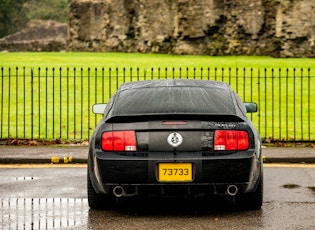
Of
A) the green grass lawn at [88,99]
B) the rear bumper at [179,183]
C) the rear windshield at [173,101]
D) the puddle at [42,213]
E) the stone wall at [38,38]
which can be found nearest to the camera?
the puddle at [42,213]

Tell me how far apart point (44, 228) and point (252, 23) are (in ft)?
138

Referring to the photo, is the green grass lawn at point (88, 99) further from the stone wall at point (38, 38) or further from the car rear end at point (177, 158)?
the stone wall at point (38, 38)

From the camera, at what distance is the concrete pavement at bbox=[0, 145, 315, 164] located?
13719mm

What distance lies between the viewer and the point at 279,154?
46.2ft

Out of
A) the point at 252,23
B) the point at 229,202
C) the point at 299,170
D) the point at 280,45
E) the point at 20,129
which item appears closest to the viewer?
the point at 229,202

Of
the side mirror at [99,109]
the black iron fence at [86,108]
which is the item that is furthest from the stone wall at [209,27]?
the side mirror at [99,109]

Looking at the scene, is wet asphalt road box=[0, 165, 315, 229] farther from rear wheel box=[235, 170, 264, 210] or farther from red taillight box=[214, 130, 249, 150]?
red taillight box=[214, 130, 249, 150]

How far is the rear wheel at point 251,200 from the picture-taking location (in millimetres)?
9430

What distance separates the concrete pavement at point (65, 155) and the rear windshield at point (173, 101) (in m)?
3.87

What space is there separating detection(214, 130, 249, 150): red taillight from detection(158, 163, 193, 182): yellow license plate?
360mm

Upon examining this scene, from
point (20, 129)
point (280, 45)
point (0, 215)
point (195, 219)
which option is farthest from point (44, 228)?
point (280, 45)

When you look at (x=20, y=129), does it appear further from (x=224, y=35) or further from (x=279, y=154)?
(x=224, y=35)

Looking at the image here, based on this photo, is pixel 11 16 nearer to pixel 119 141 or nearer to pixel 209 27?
pixel 209 27

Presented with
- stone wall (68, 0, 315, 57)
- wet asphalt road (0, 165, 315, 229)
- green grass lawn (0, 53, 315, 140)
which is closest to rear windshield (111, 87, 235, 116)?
wet asphalt road (0, 165, 315, 229)
